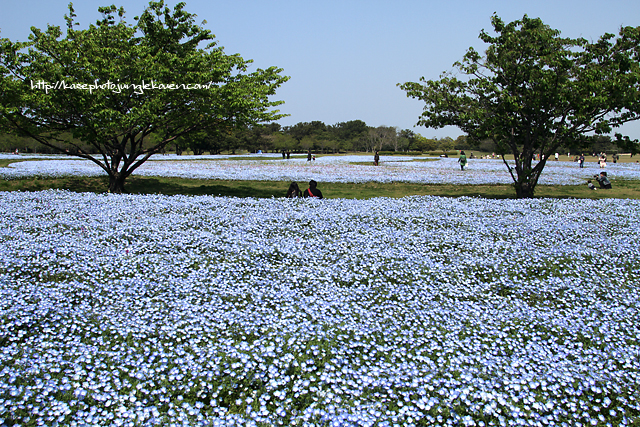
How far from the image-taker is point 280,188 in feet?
87.0

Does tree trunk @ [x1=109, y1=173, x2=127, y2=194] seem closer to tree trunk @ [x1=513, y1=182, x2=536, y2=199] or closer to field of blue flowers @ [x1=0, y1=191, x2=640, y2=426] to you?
field of blue flowers @ [x1=0, y1=191, x2=640, y2=426]

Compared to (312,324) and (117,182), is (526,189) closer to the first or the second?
(312,324)

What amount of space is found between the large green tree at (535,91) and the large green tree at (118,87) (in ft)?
30.9

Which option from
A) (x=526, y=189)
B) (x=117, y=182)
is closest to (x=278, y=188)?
(x=117, y=182)

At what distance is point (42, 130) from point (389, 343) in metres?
20.8

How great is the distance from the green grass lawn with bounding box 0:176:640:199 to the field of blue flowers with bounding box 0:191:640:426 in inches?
445

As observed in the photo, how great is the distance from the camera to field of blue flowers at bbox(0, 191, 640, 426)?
4777 mm

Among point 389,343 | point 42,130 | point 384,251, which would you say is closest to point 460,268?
point 384,251

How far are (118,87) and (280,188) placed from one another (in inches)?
432

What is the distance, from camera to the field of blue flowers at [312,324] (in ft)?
15.7

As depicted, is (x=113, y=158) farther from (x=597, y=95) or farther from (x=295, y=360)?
(x=597, y=95)

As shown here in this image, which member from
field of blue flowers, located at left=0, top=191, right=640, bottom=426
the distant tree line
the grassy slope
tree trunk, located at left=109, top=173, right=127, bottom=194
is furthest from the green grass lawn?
the distant tree line

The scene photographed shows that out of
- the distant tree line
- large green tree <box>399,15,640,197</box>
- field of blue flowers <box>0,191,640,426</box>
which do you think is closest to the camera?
field of blue flowers <box>0,191,640,426</box>

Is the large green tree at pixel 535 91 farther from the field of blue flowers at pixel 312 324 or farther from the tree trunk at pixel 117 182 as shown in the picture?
the tree trunk at pixel 117 182
